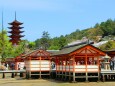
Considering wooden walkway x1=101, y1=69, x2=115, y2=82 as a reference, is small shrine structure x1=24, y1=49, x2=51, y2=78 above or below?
above

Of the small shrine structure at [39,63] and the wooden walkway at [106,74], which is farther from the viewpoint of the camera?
the small shrine structure at [39,63]

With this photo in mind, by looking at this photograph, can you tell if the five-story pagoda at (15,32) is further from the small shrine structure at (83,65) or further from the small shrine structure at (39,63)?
the small shrine structure at (83,65)

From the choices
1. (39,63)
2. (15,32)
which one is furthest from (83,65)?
(15,32)

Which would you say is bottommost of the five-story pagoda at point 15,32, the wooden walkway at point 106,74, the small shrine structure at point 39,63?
the wooden walkway at point 106,74

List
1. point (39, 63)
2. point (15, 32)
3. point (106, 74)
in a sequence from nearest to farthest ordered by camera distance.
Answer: point (106, 74) < point (39, 63) < point (15, 32)

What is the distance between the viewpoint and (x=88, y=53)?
32562 mm

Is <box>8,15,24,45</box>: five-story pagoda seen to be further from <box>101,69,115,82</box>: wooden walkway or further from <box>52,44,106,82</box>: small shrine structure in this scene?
<box>52,44,106,82</box>: small shrine structure

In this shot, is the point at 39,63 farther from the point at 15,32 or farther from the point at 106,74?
the point at 15,32

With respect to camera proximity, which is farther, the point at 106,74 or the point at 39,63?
Result: the point at 39,63

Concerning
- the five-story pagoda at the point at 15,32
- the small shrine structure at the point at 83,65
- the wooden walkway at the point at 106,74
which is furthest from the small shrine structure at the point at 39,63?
the five-story pagoda at the point at 15,32

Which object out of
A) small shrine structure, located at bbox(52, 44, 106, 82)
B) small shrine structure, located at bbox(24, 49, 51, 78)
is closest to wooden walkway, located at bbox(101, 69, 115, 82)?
small shrine structure, located at bbox(52, 44, 106, 82)

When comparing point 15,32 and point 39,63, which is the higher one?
point 15,32

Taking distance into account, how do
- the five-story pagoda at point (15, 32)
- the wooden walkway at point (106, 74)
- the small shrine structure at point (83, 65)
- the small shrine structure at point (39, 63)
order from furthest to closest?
1. the five-story pagoda at point (15, 32)
2. the small shrine structure at point (39, 63)
3. the wooden walkway at point (106, 74)
4. the small shrine structure at point (83, 65)

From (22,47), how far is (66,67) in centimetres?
6682
